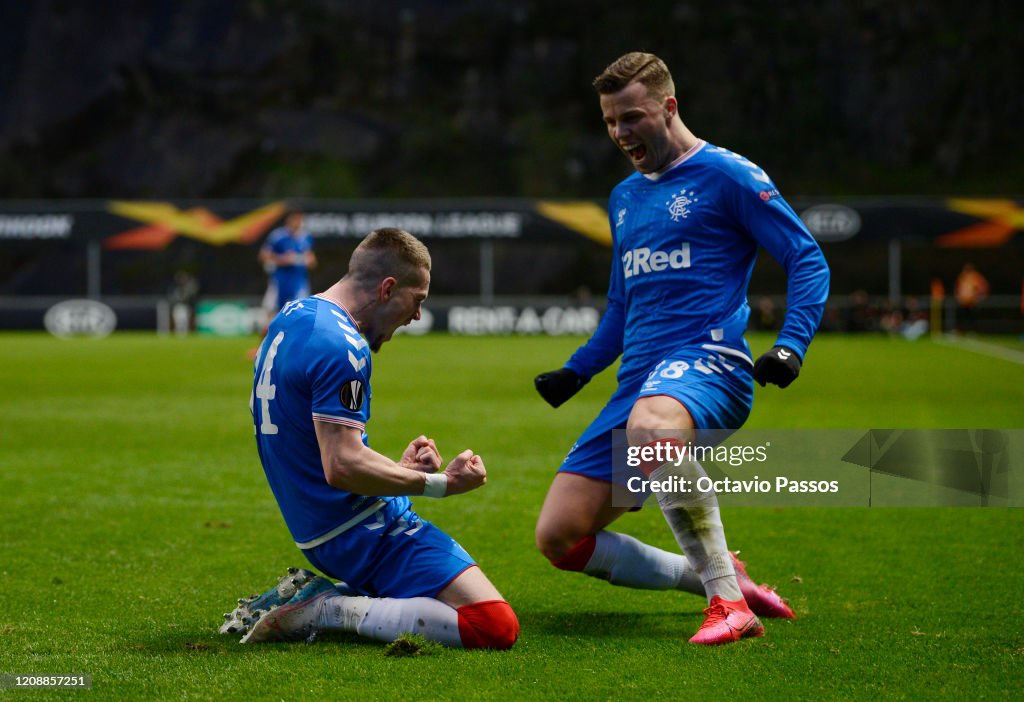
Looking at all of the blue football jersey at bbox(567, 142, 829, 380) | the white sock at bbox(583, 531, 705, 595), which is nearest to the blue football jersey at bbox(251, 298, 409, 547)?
the white sock at bbox(583, 531, 705, 595)

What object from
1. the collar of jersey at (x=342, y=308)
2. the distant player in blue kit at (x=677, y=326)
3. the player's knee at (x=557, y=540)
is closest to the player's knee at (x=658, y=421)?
the distant player in blue kit at (x=677, y=326)

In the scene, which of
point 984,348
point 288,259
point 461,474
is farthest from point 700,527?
point 984,348

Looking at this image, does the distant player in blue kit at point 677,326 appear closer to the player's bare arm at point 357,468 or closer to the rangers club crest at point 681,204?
the rangers club crest at point 681,204

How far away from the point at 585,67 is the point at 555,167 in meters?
5.10

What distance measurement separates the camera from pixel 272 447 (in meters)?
4.14

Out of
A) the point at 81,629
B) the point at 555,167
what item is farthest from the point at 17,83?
the point at 81,629

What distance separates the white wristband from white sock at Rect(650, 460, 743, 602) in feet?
2.51

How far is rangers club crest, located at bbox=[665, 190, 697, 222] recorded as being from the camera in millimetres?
4668

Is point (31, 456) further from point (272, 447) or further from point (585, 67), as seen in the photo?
point (585, 67)

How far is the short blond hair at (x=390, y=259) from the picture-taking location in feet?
13.4

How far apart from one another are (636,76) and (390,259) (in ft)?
3.84

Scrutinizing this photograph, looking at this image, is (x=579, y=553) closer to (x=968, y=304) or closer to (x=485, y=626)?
(x=485, y=626)

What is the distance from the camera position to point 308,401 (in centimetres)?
401

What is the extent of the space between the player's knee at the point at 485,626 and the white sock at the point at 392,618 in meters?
0.03
